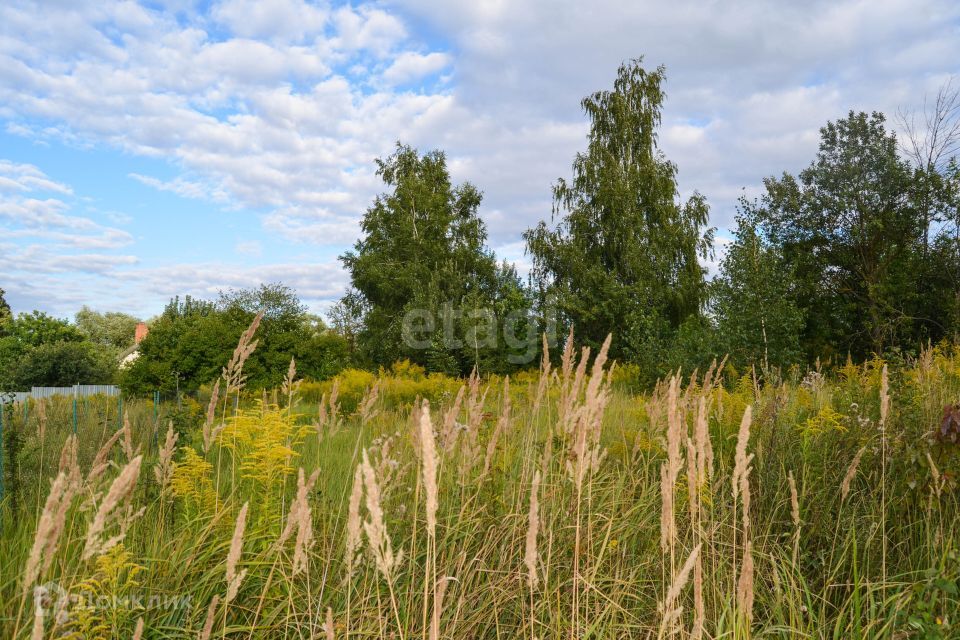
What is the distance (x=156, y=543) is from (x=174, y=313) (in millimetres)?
42424

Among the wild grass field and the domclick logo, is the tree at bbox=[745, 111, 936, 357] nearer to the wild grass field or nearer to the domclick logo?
the wild grass field

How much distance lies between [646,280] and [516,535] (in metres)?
17.6

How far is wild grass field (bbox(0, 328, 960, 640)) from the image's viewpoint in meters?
1.75

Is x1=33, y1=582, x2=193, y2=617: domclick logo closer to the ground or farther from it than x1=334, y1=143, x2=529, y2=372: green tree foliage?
closer to the ground

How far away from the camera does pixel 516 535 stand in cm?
269

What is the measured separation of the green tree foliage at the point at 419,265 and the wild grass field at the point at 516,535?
17167 mm

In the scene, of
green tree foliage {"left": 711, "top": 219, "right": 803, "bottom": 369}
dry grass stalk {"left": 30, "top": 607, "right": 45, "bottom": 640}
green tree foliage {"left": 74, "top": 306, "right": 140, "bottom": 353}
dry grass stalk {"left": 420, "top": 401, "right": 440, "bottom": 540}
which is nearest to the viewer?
dry grass stalk {"left": 30, "top": 607, "right": 45, "bottom": 640}

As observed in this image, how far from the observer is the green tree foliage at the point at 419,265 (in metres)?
22.1

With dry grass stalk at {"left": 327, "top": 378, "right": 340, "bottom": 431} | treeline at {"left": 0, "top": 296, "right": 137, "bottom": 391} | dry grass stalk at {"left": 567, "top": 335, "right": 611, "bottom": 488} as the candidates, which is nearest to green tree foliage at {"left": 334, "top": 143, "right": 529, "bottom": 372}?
treeline at {"left": 0, "top": 296, "right": 137, "bottom": 391}

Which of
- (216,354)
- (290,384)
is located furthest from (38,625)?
(216,354)

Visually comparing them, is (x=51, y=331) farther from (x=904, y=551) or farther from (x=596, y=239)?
(x=904, y=551)

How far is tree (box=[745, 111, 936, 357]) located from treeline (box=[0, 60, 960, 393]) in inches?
1.9

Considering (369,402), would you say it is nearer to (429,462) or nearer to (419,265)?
(429,462)

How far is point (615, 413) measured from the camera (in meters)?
6.31
